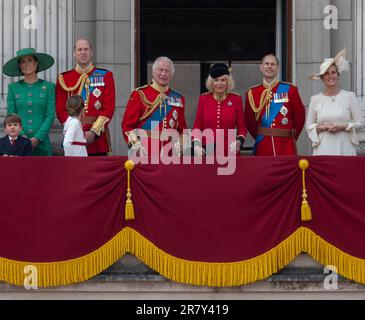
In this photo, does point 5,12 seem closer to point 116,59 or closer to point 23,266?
point 116,59

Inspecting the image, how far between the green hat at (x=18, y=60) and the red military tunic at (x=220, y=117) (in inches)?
69.4

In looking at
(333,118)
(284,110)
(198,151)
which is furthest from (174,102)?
(333,118)

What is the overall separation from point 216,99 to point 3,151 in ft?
6.96

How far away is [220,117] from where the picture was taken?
1220 centimetres

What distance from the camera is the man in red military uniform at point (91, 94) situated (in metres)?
12.5

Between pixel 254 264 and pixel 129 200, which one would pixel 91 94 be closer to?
pixel 129 200

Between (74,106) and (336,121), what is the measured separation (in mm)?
2519

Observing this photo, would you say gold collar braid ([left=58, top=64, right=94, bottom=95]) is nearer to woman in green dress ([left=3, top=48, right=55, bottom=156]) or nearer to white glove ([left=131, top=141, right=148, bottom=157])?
woman in green dress ([left=3, top=48, right=55, bottom=156])

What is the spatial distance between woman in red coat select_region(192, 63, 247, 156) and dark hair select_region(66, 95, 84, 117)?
3.88 feet

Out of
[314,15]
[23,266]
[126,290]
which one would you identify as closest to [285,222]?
[126,290]

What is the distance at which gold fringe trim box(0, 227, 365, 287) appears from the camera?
11047mm

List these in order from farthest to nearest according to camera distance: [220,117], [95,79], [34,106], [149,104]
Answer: [95,79], [34,106], [220,117], [149,104]

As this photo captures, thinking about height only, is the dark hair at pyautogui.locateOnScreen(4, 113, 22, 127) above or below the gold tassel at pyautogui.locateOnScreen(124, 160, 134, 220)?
above

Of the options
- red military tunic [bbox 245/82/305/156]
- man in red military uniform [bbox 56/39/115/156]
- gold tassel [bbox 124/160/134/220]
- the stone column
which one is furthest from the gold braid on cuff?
the stone column
